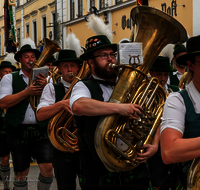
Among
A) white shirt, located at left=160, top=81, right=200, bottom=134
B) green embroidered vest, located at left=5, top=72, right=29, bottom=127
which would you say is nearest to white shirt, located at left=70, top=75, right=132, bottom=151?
white shirt, located at left=160, top=81, right=200, bottom=134

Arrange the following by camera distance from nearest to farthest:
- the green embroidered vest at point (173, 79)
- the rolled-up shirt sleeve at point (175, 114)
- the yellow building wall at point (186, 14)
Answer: the rolled-up shirt sleeve at point (175, 114) → the green embroidered vest at point (173, 79) → the yellow building wall at point (186, 14)

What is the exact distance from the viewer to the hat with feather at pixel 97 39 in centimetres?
346

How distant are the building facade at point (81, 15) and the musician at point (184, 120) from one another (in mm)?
11114

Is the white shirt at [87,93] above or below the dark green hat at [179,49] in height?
below

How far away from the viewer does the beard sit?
3.30 metres

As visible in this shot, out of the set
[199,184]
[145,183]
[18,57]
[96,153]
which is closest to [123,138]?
[96,153]

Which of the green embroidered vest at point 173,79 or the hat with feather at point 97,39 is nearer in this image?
the hat with feather at point 97,39

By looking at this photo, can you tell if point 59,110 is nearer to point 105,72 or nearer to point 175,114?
point 105,72

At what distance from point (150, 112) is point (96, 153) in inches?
22.8

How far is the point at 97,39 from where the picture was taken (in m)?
3.49

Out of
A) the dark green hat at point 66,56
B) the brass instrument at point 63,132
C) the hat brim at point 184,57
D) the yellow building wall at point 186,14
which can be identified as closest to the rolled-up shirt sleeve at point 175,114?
the hat brim at point 184,57

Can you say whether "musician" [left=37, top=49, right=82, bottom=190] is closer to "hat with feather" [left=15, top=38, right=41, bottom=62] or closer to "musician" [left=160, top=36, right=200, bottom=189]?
"hat with feather" [left=15, top=38, right=41, bottom=62]

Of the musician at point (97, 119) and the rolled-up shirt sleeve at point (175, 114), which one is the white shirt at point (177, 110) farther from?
the musician at point (97, 119)

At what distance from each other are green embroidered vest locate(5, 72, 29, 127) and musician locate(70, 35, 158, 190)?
1.73 metres
